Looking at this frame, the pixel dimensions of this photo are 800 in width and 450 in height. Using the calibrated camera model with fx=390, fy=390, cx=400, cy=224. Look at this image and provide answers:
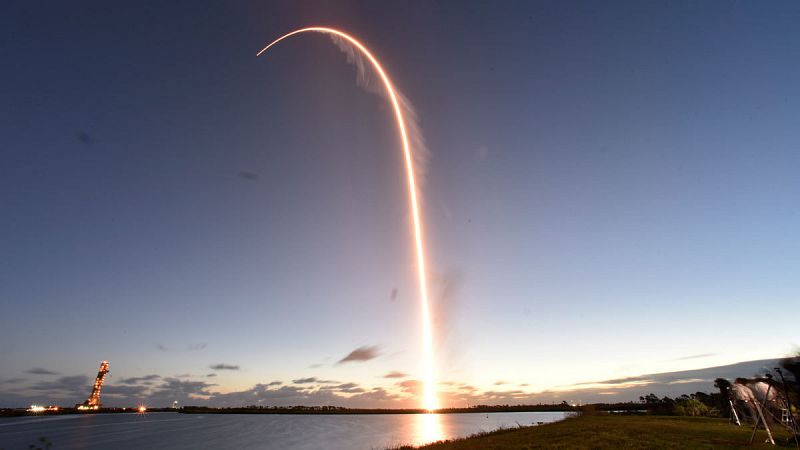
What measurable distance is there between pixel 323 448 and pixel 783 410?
245 ft

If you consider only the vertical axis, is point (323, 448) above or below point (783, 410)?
below

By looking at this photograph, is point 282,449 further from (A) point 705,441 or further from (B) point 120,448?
(A) point 705,441

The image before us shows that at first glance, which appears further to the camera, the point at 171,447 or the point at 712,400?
the point at 712,400

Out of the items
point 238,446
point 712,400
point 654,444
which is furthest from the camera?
→ point 712,400

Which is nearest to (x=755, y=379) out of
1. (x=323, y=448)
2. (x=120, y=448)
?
→ (x=323, y=448)

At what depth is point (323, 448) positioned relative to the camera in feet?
266

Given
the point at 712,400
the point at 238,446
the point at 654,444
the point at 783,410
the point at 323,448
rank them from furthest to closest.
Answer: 1. the point at 712,400
2. the point at 238,446
3. the point at 323,448
4. the point at 783,410
5. the point at 654,444

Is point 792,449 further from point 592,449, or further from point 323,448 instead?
point 323,448

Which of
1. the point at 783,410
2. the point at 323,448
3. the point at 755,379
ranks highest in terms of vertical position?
the point at 755,379

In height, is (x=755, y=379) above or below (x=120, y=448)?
above

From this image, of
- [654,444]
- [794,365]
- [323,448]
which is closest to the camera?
[794,365]

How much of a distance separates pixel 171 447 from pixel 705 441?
10142 cm

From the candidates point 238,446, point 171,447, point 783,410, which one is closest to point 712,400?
point 783,410

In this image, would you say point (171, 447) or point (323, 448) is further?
point (171, 447)
